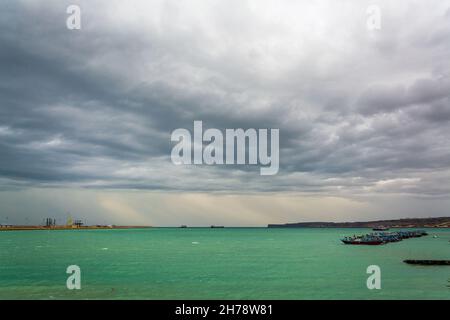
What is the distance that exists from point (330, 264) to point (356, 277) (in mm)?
18349

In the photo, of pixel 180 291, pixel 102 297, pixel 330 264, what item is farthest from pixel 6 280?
pixel 330 264

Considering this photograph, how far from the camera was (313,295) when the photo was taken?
155 ft

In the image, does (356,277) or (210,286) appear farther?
(356,277)

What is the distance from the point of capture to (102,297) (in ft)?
148

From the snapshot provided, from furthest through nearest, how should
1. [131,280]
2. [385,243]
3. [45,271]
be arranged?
1. [385,243]
2. [45,271]
3. [131,280]

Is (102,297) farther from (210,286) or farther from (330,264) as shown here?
(330,264)

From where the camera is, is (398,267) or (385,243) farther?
(385,243)
